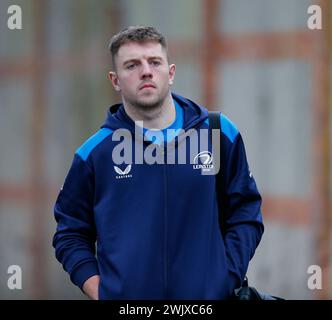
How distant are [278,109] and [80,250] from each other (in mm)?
2931

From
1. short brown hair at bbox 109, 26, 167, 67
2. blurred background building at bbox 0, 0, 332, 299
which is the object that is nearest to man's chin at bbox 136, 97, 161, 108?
short brown hair at bbox 109, 26, 167, 67

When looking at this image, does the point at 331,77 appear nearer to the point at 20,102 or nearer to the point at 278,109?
the point at 278,109

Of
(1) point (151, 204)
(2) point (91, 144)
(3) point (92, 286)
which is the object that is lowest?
(3) point (92, 286)

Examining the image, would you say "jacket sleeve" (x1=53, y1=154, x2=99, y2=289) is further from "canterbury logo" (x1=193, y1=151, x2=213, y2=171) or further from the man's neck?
"canterbury logo" (x1=193, y1=151, x2=213, y2=171)

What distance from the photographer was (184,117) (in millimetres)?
3203

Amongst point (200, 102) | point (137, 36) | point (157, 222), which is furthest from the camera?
point (200, 102)

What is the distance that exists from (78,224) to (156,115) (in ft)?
1.88

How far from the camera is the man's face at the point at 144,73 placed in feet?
10.0

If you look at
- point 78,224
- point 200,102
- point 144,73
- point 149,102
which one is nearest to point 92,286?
point 78,224

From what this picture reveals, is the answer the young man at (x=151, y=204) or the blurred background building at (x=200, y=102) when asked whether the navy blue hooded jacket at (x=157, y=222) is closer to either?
the young man at (x=151, y=204)

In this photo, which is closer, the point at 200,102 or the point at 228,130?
the point at 228,130

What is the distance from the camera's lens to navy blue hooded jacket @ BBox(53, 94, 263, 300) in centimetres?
299

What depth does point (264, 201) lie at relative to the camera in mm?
5848

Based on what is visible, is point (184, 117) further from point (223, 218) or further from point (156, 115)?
point (223, 218)
